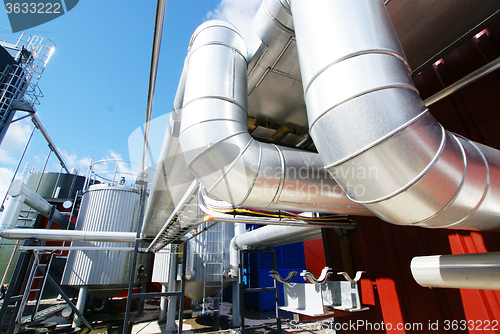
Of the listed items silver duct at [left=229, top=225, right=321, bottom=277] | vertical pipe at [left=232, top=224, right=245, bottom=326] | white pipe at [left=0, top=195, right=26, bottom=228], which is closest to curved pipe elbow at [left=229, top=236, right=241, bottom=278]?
silver duct at [left=229, top=225, right=321, bottom=277]

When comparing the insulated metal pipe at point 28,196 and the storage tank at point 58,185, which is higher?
the storage tank at point 58,185

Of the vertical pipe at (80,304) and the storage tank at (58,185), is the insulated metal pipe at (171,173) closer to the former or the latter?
the vertical pipe at (80,304)

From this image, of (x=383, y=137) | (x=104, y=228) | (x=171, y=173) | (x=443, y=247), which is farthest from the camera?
(x=104, y=228)

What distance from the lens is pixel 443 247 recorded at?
2.43m

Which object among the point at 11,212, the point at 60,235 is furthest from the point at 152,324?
the point at 11,212

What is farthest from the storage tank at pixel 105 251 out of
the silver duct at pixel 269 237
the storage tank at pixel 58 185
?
the storage tank at pixel 58 185

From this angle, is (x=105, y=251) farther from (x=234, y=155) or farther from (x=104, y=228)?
(x=234, y=155)

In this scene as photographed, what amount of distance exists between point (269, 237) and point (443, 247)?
3.54m

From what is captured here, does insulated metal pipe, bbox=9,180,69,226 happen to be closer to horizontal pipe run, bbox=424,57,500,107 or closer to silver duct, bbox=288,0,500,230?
silver duct, bbox=288,0,500,230

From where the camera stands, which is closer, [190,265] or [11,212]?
[11,212]

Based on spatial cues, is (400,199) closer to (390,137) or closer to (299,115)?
(390,137)

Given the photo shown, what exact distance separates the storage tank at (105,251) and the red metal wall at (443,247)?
6.87 metres

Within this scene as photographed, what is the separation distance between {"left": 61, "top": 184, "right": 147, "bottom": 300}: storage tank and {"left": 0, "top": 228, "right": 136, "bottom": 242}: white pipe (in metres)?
0.92

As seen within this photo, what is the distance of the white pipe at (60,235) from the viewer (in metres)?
5.91
